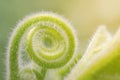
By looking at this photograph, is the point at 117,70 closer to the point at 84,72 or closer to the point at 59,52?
the point at 84,72

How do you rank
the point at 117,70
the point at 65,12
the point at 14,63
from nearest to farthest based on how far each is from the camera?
the point at 117,70 < the point at 14,63 < the point at 65,12

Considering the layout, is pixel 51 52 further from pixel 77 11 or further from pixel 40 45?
pixel 77 11

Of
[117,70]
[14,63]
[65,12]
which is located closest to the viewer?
[117,70]

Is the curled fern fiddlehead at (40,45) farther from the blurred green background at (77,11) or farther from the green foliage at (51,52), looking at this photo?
the blurred green background at (77,11)

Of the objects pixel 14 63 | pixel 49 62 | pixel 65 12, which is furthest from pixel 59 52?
pixel 65 12

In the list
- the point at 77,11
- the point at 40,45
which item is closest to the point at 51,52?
the point at 40,45

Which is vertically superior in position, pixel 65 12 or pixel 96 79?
pixel 65 12

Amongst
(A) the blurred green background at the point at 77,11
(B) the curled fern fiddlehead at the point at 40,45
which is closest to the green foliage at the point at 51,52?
(B) the curled fern fiddlehead at the point at 40,45
